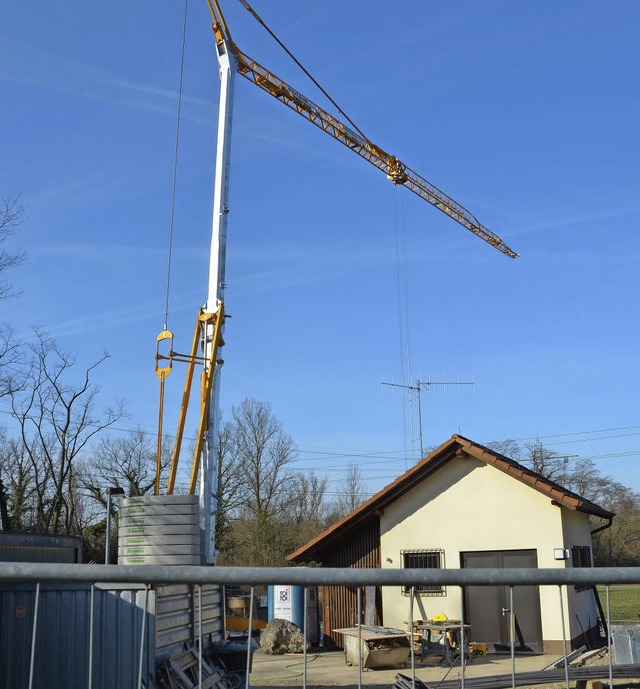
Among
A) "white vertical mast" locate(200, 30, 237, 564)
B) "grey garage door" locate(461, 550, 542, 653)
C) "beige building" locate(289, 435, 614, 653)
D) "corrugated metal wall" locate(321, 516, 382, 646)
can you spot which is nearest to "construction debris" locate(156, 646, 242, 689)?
"white vertical mast" locate(200, 30, 237, 564)

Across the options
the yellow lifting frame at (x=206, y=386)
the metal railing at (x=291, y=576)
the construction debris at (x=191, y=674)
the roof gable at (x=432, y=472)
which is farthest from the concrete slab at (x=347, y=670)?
the metal railing at (x=291, y=576)

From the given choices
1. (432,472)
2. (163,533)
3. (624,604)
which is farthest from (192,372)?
(624,604)

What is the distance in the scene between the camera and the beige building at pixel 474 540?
1952cm

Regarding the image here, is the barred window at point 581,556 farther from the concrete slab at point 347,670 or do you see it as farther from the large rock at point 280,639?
the large rock at point 280,639

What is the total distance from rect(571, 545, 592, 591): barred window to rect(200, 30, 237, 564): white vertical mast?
34.4 feet

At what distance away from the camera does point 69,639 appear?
32.1ft

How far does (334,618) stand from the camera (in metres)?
22.3

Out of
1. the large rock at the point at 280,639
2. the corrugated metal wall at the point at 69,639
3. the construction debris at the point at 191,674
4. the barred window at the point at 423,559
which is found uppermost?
the barred window at the point at 423,559

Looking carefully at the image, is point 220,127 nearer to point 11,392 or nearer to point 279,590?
point 279,590

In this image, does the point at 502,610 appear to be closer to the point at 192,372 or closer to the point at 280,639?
the point at 280,639

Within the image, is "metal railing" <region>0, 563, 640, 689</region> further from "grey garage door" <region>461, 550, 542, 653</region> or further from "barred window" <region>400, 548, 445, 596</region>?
"barred window" <region>400, 548, 445, 596</region>

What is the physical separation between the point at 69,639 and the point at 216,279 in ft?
27.2

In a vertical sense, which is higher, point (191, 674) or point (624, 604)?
point (191, 674)

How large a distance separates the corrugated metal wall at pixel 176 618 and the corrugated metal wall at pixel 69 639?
22 cm
